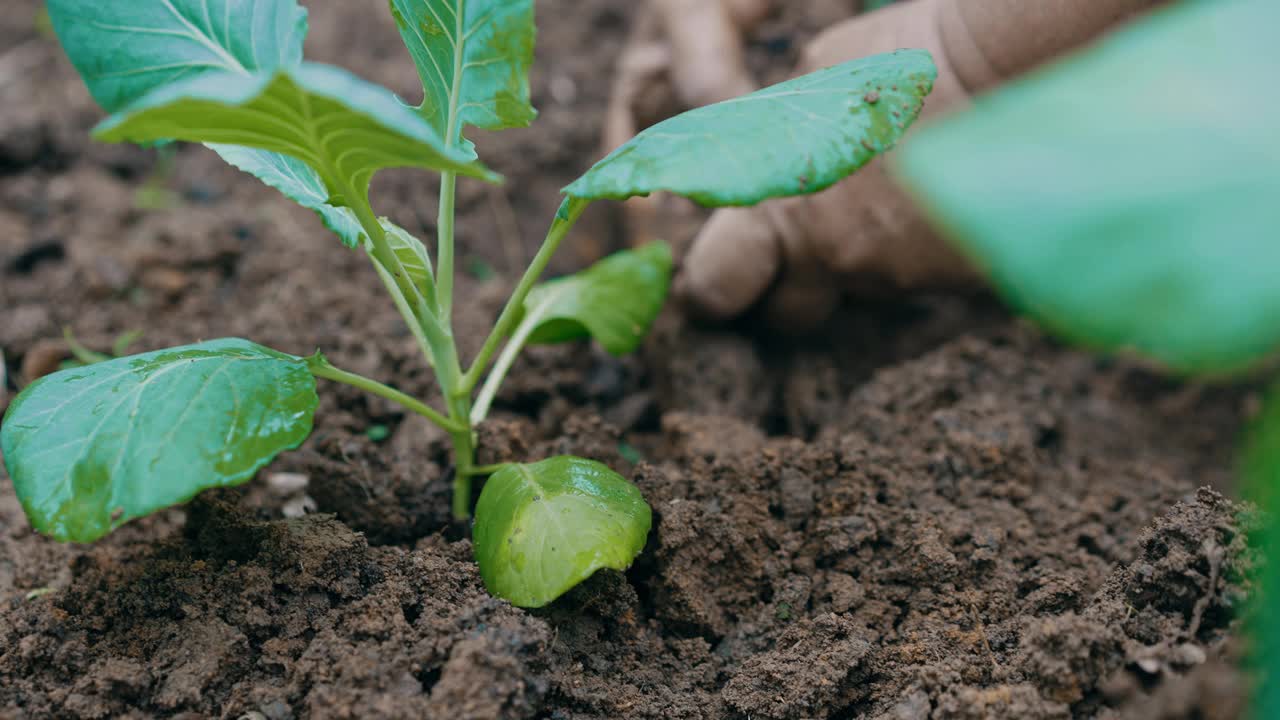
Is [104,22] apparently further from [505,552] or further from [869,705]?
[869,705]

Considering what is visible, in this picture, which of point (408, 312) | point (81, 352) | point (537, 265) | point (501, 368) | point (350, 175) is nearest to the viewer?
point (350, 175)

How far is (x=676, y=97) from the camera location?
225cm

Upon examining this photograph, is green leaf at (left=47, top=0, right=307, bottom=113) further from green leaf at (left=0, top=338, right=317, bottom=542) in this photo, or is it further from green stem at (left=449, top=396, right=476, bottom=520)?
green stem at (left=449, top=396, right=476, bottom=520)

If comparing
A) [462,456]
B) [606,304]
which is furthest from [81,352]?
[606,304]

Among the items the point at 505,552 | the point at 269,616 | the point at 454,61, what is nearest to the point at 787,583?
the point at 505,552

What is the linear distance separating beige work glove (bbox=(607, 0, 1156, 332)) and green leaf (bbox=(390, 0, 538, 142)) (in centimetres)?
72

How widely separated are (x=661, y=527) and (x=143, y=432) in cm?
70

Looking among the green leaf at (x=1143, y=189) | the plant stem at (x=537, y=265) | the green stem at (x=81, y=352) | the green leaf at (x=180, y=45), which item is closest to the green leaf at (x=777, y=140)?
the plant stem at (x=537, y=265)

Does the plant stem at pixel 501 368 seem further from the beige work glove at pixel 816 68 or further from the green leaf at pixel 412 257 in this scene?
the beige work glove at pixel 816 68

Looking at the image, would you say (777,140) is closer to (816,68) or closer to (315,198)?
(315,198)

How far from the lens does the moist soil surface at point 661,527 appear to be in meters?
1.13

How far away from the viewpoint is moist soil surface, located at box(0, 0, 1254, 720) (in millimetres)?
1133

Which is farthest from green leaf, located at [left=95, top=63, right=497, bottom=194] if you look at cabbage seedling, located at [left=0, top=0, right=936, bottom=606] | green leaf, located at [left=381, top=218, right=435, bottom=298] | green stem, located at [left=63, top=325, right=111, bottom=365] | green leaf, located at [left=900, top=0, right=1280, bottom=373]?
green stem, located at [left=63, top=325, right=111, bottom=365]

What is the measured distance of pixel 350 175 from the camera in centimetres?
118
